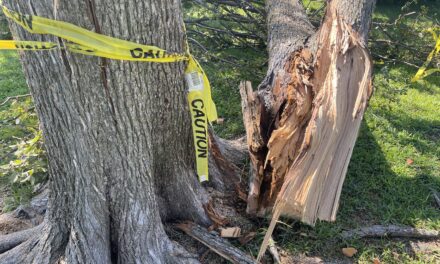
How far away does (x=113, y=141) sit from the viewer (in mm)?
2098

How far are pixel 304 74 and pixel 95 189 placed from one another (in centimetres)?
167

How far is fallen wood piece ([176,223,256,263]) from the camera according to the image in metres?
2.49

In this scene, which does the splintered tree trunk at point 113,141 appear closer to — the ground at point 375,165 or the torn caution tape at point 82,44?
the torn caution tape at point 82,44

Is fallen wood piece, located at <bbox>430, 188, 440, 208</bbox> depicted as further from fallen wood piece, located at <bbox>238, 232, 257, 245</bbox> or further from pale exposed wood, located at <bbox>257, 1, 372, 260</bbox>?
fallen wood piece, located at <bbox>238, 232, 257, 245</bbox>

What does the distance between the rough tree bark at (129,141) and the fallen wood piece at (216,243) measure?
3.4 inches

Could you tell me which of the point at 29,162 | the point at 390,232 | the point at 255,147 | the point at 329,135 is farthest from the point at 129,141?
the point at 390,232

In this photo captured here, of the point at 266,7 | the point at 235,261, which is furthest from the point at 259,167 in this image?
the point at 266,7

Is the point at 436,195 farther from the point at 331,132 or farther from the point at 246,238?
the point at 246,238

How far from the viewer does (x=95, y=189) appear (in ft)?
7.14

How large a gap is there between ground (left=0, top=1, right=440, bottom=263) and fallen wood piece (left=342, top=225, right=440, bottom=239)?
4cm

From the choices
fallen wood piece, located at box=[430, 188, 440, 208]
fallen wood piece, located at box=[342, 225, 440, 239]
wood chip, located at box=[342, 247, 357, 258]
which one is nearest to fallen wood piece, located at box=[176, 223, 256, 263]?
wood chip, located at box=[342, 247, 357, 258]

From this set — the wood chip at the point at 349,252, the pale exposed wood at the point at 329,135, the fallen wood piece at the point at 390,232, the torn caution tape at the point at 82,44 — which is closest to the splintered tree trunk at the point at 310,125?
the pale exposed wood at the point at 329,135

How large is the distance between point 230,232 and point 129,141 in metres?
0.94

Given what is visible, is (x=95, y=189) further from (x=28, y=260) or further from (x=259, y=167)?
(x=259, y=167)
